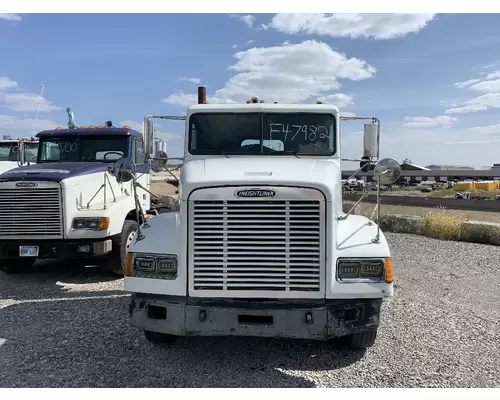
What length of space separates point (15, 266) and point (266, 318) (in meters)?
6.15

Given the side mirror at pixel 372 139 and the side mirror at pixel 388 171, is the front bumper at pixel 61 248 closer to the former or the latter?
the side mirror at pixel 372 139

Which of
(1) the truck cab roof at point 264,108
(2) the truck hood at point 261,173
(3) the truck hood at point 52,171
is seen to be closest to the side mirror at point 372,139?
(1) the truck cab roof at point 264,108

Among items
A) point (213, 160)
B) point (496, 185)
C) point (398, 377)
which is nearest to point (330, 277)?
point (398, 377)

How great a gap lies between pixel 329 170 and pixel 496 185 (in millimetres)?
67599

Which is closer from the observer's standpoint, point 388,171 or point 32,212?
point 388,171

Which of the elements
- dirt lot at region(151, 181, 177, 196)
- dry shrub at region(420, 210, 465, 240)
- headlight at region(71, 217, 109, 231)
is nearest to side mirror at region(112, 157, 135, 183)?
headlight at region(71, 217, 109, 231)

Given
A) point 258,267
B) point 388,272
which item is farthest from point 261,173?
→ point 388,272

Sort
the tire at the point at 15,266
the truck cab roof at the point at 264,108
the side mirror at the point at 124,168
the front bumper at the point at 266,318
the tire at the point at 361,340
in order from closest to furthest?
the front bumper at the point at 266,318, the tire at the point at 361,340, the side mirror at the point at 124,168, the truck cab roof at the point at 264,108, the tire at the point at 15,266

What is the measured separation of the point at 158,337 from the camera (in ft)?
15.6

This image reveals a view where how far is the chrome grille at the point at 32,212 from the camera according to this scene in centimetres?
738

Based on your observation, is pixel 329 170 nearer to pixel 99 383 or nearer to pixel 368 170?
pixel 368 170

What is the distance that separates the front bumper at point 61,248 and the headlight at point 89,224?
0.19 metres

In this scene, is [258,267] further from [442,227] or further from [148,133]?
[442,227]

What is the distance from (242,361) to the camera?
448cm
